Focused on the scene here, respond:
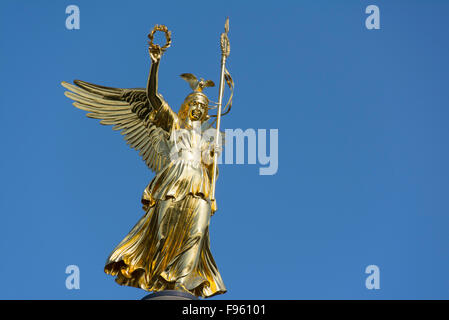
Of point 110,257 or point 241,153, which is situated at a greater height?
point 241,153

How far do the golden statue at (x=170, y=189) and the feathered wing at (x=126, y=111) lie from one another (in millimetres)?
27

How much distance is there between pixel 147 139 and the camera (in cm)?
2366

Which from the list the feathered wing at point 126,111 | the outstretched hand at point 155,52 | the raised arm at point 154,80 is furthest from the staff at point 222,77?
the outstretched hand at point 155,52

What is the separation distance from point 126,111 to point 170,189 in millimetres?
3372

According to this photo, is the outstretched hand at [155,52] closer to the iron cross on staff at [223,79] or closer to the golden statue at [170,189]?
the golden statue at [170,189]

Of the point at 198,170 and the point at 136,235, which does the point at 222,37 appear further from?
the point at 136,235

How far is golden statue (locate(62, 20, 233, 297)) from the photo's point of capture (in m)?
20.9

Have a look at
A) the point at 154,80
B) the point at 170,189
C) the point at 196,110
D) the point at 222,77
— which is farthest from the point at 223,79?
the point at 170,189

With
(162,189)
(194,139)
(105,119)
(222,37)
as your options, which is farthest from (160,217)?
(222,37)

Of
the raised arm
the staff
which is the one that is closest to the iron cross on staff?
the staff

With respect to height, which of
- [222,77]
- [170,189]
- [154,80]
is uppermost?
[222,77]

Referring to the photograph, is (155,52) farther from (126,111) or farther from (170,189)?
(170,189)

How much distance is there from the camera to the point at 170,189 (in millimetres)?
21375
